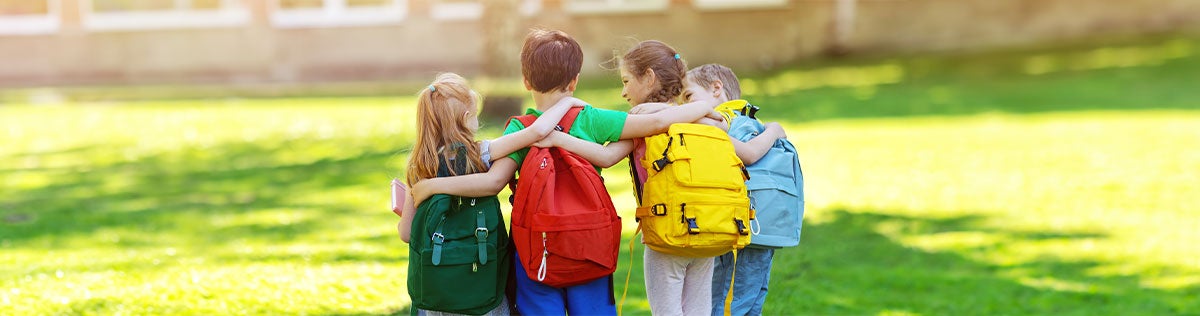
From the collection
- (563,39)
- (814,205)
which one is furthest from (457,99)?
(814,205)

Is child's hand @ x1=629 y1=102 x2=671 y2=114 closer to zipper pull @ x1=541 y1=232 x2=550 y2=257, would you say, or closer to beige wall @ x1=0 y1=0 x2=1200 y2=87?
zipper pull @ x1=541 y1=232 x2=550 y2=257

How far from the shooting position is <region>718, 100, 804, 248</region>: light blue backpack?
14.5 ft

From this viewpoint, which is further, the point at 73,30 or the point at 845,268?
the point at 73,30

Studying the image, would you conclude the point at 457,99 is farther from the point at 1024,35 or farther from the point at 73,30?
the point at 1024,35

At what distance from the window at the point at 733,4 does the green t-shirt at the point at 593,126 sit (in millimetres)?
22056

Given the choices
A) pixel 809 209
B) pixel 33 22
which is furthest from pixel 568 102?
pixel 33 22

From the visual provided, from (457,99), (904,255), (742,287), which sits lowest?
(904,255)

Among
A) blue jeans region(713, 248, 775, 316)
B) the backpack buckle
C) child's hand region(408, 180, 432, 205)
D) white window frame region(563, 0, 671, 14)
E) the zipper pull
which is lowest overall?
blue jeans region(713, 248, 775, 316)

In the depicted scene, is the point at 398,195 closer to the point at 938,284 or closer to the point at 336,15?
the point at 938,284

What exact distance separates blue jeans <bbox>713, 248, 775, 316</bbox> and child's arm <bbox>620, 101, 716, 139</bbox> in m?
0.64

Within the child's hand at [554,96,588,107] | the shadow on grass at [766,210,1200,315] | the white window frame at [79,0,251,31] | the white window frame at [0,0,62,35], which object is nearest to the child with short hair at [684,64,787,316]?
the child's hand at [554,96,588,107]

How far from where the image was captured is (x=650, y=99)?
4.35 m

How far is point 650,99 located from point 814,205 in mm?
6136

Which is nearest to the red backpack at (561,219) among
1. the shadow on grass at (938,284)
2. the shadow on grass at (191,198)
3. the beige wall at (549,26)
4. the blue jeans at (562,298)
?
the blue jeans at (562,298)
